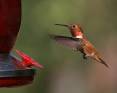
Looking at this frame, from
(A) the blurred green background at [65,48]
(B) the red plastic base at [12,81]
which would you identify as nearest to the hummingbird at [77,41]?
(B) the red plastic base at [12,81]

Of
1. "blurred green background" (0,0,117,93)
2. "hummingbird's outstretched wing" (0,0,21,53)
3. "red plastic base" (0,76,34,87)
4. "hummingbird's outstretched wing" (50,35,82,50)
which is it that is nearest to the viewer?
"red plastic base" (0,76,34,87)

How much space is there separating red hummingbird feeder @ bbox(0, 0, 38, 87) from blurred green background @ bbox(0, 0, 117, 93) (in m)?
3.66

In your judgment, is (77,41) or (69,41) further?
(77,41)

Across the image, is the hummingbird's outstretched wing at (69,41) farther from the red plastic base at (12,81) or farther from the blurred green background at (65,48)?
the blurred green background at (65,48)

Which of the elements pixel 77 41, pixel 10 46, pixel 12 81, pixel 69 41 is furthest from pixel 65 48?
pixel 12 81

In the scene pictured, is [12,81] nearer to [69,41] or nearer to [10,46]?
[10,46]

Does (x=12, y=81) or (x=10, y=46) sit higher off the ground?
(x=10, y=46)

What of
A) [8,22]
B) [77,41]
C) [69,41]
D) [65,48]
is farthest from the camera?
[65,48]

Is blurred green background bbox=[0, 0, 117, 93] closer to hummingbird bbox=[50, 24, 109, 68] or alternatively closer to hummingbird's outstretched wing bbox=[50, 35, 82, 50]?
hummingbird bbox=[50, 24, 109, 68]

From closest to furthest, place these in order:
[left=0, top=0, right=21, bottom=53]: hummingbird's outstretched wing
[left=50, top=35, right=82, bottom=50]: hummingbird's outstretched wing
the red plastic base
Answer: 1. the red plastic base
2. [left=0, top=0, right=21, bottom=53]: hummingbird's outstretched wing
3. [left=50, top=35, right=82, bottom=50]: hummingbird's outstretched wing

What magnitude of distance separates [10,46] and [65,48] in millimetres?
4180

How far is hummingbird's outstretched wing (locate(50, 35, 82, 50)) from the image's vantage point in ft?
11.2

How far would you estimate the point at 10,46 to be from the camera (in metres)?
3.04

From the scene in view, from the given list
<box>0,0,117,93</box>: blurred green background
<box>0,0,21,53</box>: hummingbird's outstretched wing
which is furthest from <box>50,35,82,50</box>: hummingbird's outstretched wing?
<box>0,0,117,93</box>: blurred green background
